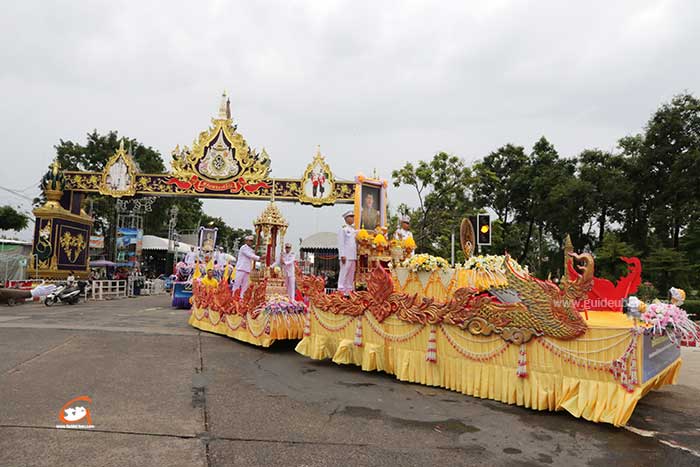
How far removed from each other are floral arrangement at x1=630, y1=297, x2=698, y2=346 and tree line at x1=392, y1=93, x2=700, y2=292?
14.5 m

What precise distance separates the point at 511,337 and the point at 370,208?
5862 mm

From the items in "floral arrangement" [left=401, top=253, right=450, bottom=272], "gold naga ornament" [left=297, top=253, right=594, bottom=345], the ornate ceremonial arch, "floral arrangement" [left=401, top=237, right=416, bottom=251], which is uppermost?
the ornate ceremonial arch

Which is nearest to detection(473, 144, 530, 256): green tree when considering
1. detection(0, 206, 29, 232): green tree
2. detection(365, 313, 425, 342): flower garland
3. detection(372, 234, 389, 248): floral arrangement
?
detection(372, 234, 389, 248): floral arrangement

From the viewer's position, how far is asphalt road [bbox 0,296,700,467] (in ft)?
10.4

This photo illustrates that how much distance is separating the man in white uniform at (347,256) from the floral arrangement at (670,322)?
4344 millimetres

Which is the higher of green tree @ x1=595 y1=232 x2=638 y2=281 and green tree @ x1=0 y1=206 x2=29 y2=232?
green tree @ x1=0 y1=206 x2=29 y2=232

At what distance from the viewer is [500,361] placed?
470cm

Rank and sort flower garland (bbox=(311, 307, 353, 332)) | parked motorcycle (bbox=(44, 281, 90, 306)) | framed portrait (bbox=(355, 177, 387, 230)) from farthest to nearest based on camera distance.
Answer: parked motorcycle (bbox=(44, 281, 90, 306)) → framed portrait (bbox=(355, 177, 387, 230)) → flower garland (bbox=(311, 307, 353, 332))

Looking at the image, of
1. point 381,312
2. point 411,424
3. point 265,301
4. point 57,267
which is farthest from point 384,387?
point 57,267

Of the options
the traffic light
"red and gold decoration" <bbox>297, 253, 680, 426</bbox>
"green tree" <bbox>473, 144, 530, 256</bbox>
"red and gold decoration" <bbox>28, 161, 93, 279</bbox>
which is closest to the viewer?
"red and gold decoration" <bbox>297, 253, 680, 426</bbox>

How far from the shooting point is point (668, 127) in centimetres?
1870

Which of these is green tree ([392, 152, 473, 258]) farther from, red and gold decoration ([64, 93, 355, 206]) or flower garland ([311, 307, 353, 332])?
flower garland ([311, 307, 353, 332])

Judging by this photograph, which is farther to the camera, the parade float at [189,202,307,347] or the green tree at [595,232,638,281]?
the green tree at [595,232,638,281]

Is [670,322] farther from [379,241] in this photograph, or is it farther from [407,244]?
[379,241]
